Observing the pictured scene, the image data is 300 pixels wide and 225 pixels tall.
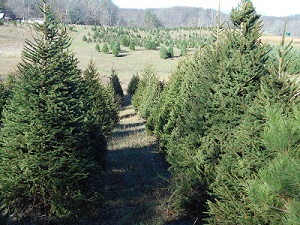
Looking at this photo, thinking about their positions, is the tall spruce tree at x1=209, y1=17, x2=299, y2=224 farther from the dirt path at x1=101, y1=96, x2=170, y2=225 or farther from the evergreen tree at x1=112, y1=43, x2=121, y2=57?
the evergreen tree at x1=112, y1=43, x2=121, y2=57

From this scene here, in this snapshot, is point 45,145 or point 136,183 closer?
point 45,145

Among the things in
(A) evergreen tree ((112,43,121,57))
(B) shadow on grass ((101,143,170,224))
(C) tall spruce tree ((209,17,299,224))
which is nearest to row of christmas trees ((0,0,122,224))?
(B) shadow on grass ((101,143,170,224))

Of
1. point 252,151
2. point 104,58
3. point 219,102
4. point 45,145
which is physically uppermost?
point 219,102

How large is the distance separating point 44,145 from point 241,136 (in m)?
4.09

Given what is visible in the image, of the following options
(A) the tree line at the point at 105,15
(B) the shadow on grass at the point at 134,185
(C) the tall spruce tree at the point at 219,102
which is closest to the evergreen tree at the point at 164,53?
(A) the tree line at the point at 105,15

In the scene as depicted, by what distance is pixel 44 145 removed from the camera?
20.9ft

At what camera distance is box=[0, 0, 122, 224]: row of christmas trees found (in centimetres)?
623

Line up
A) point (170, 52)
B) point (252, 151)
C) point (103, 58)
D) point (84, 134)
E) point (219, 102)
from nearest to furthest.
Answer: point (252, 151), point (219, 102), point (84, 134), point (103, 58), point (170, 52)

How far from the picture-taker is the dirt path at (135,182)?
7.75 meters

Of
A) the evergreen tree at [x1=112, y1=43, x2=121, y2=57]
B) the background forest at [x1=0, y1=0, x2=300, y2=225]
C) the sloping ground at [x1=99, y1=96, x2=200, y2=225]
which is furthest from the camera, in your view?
the evergreen tree at [x1=112, y1=43, x2=121, y2=57]

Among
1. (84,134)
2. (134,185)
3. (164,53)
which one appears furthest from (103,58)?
(84,134)

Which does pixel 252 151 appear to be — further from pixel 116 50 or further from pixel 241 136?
pixel 116 50

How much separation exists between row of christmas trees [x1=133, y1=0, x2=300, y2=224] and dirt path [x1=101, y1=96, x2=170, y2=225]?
919 millimetres

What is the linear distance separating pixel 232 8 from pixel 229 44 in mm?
953
